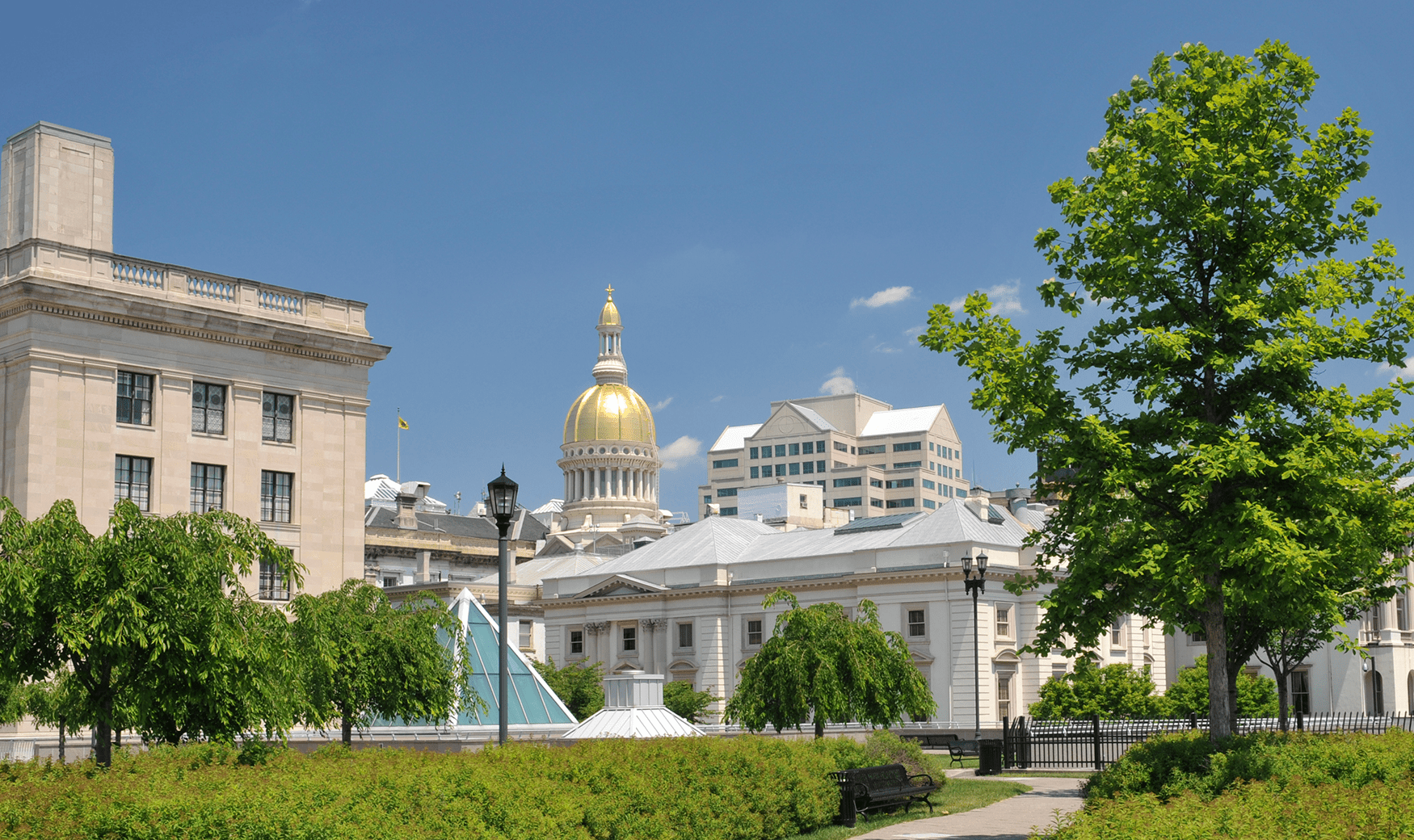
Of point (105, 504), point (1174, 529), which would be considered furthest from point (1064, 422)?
point (105, 504)

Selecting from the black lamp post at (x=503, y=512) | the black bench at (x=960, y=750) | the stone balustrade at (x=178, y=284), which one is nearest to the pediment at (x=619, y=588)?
the stone balustrade at (x=178, y=284)

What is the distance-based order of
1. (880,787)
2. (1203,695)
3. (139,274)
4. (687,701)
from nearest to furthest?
1. (880,787)
2. (139,274)
3. (1203,695)
4. (687,701)

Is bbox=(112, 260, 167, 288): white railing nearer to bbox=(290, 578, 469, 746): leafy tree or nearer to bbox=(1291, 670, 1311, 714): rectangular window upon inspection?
bbox=(290, 578, 469, 746): leafy tree

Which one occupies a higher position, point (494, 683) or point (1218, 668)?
point (1218, 668)

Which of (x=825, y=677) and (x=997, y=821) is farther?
(x=825, y=677)

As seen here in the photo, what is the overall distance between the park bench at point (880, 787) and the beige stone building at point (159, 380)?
25.5 metres

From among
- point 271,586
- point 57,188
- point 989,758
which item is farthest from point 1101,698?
point 57,188

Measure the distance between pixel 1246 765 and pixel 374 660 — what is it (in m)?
19.3

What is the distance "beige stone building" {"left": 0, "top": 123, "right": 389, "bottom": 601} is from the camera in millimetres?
41031

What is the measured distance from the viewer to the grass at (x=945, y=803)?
22516 millimetres

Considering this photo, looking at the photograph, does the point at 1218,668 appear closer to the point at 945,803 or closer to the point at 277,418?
the point at 945,803

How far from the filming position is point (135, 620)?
18.6m

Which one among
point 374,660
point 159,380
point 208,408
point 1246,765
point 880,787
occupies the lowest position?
point 880,787

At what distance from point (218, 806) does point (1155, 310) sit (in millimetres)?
13969
